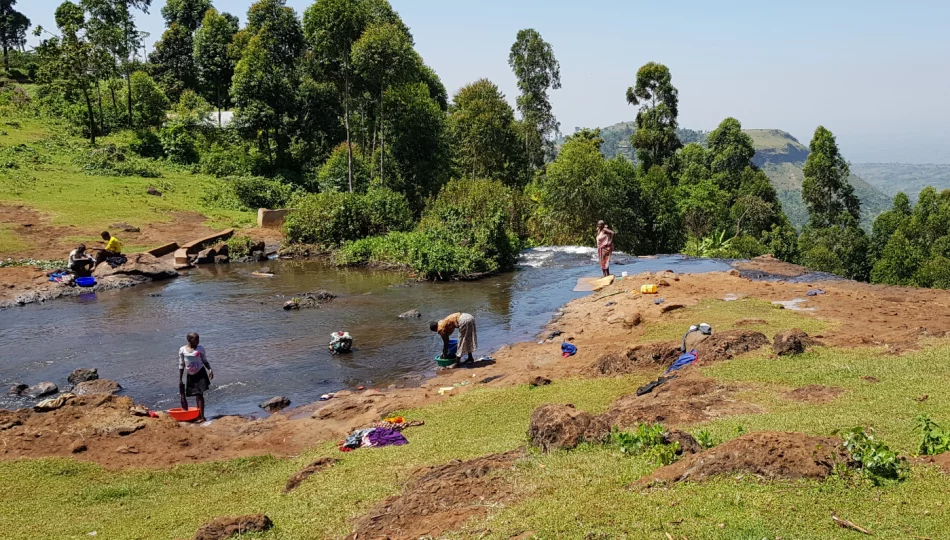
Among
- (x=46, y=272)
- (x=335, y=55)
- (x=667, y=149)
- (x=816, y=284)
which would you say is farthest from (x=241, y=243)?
(x=667, y=149)

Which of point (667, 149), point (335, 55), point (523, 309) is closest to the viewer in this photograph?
point (523, 309)

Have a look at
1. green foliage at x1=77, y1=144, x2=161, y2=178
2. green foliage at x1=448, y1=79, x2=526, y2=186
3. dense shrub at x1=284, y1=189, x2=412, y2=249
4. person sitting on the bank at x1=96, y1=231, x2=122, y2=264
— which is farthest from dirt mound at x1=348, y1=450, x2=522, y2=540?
green foliage at x1=77, y1=144, x2=161, y2=178

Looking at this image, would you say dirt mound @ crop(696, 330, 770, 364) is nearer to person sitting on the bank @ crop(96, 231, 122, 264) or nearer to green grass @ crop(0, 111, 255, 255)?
person sitting on the bank @ crop(96, 231, 122, 264)

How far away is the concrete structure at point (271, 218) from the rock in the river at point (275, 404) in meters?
25.2

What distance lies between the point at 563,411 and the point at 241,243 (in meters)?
26.8

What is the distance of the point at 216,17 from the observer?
5659 centimetres

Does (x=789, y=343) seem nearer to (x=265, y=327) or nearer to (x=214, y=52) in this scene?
(x=265, y=327)

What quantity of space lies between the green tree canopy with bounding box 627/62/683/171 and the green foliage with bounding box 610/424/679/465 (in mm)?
46496

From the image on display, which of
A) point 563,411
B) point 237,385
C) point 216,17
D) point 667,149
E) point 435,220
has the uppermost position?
point 216,17

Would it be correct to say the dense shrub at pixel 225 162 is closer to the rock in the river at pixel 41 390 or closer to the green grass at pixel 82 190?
the green grass at pixel 82 190

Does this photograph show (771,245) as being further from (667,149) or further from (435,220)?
(435,220)

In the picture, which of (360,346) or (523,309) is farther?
(523,309)

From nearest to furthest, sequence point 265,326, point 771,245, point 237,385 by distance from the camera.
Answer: point 237,385 → point 265,326 → point 771,245

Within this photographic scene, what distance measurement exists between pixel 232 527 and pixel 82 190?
36217mm
